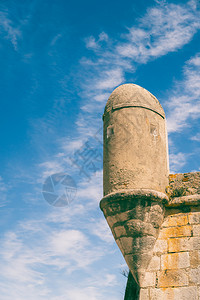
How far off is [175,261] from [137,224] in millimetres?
763

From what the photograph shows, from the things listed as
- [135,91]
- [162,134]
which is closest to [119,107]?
[135,91]

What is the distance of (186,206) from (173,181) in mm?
468

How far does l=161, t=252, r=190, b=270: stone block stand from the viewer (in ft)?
16.2

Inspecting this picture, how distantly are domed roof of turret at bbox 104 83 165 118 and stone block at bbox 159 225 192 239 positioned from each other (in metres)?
1.93

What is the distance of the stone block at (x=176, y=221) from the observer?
527 cm

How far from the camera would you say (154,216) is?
17.0ft

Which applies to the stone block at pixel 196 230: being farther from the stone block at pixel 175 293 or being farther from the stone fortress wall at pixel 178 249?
the stone block at pixel 175 293

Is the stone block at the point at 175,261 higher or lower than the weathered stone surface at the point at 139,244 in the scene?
lower

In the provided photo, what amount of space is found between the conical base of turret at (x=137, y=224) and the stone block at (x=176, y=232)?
0.13m

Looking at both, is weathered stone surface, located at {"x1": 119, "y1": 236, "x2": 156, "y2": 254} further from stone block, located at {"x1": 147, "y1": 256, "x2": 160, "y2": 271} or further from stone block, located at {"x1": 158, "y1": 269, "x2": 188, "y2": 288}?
stone block, located at {"x1": 158, "y1": 269, "x2": 188, "y2": 288}

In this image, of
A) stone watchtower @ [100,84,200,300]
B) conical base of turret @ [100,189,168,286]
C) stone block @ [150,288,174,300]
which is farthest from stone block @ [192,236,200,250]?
stone block @ [150,288,174,300]

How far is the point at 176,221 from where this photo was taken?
5328 mm

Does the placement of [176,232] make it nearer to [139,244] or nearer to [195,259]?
[195,259]

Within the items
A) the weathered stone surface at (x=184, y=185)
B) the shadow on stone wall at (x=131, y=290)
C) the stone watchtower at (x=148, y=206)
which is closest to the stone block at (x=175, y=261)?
the stone watchtower at (x=148, y=206)
